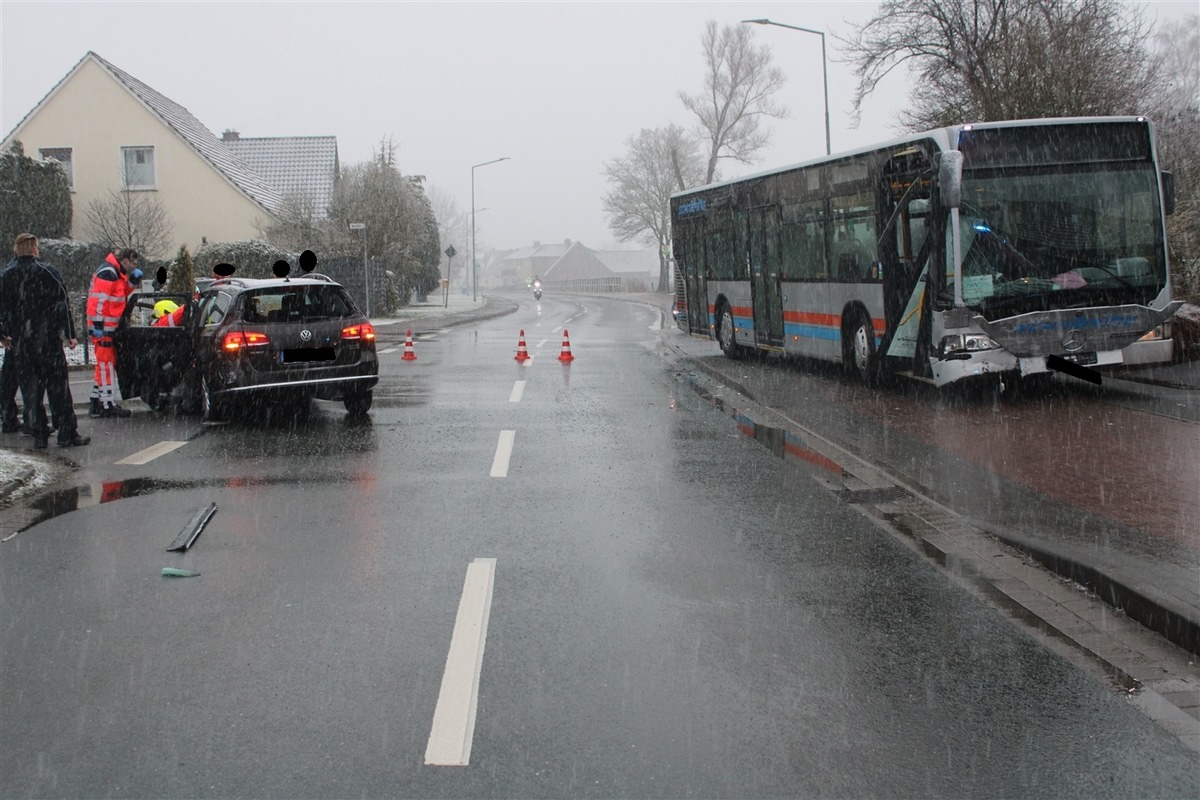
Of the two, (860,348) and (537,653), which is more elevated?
(860,348)

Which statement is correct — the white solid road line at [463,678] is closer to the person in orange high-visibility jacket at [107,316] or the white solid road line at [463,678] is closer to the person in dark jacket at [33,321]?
the person in dark jacket at [33,321]

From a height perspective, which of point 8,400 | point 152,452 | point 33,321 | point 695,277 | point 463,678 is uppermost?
point 695,277

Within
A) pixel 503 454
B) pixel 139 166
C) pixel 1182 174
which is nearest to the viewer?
pixel 503 454

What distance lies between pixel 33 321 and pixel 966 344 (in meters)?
8.89

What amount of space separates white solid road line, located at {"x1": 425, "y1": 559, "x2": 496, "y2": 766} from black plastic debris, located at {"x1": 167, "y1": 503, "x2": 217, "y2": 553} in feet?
6.08

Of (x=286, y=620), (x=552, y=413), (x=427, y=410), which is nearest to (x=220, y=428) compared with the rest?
(x=427, y=410)

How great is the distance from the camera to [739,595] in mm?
5750

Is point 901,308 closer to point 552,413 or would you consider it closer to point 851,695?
point 552,413

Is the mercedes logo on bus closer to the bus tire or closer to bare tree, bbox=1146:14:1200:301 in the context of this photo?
bare tree, bbox=1146:14:1200:301

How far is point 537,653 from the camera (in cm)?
489

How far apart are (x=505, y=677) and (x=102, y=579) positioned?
2.74 metres

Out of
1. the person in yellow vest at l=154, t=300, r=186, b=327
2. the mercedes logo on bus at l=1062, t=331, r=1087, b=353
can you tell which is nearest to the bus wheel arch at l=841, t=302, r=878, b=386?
the mercedes logo on bus at l=1062, t=331, r=1087, b=353

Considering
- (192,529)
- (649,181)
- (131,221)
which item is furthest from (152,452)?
(649,181)

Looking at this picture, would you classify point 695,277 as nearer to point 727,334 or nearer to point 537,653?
point 727,334
